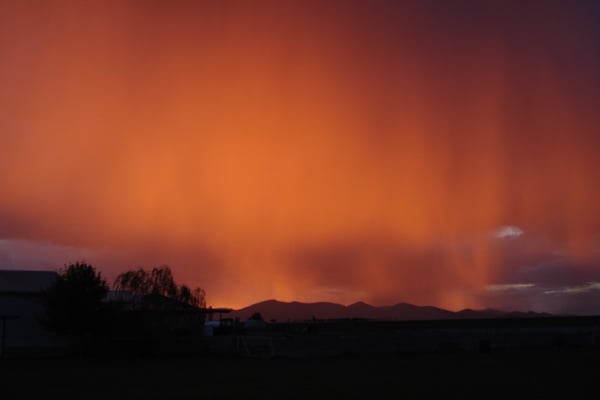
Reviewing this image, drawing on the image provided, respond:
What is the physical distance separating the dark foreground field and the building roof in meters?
6.93

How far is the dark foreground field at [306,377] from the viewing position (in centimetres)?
2262

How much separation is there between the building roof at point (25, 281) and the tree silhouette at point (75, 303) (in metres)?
2.40

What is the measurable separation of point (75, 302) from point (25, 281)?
802 cm

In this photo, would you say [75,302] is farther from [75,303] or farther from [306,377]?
[306,377]

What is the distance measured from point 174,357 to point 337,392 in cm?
2129

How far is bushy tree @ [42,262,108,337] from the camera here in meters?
42.9

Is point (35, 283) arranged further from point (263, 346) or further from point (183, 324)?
point (263, 346)

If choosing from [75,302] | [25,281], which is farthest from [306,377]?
[25,281]

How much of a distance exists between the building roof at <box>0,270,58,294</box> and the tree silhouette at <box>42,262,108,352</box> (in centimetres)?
240

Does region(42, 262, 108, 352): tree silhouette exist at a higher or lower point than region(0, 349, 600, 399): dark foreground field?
higher

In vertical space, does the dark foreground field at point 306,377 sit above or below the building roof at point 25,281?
below

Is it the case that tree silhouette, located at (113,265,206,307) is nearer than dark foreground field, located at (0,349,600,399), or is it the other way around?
dark foreground field, located at (0,349,600,399)

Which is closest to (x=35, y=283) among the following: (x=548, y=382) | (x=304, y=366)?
(x=304, y=366)

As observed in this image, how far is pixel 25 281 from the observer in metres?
49.0
